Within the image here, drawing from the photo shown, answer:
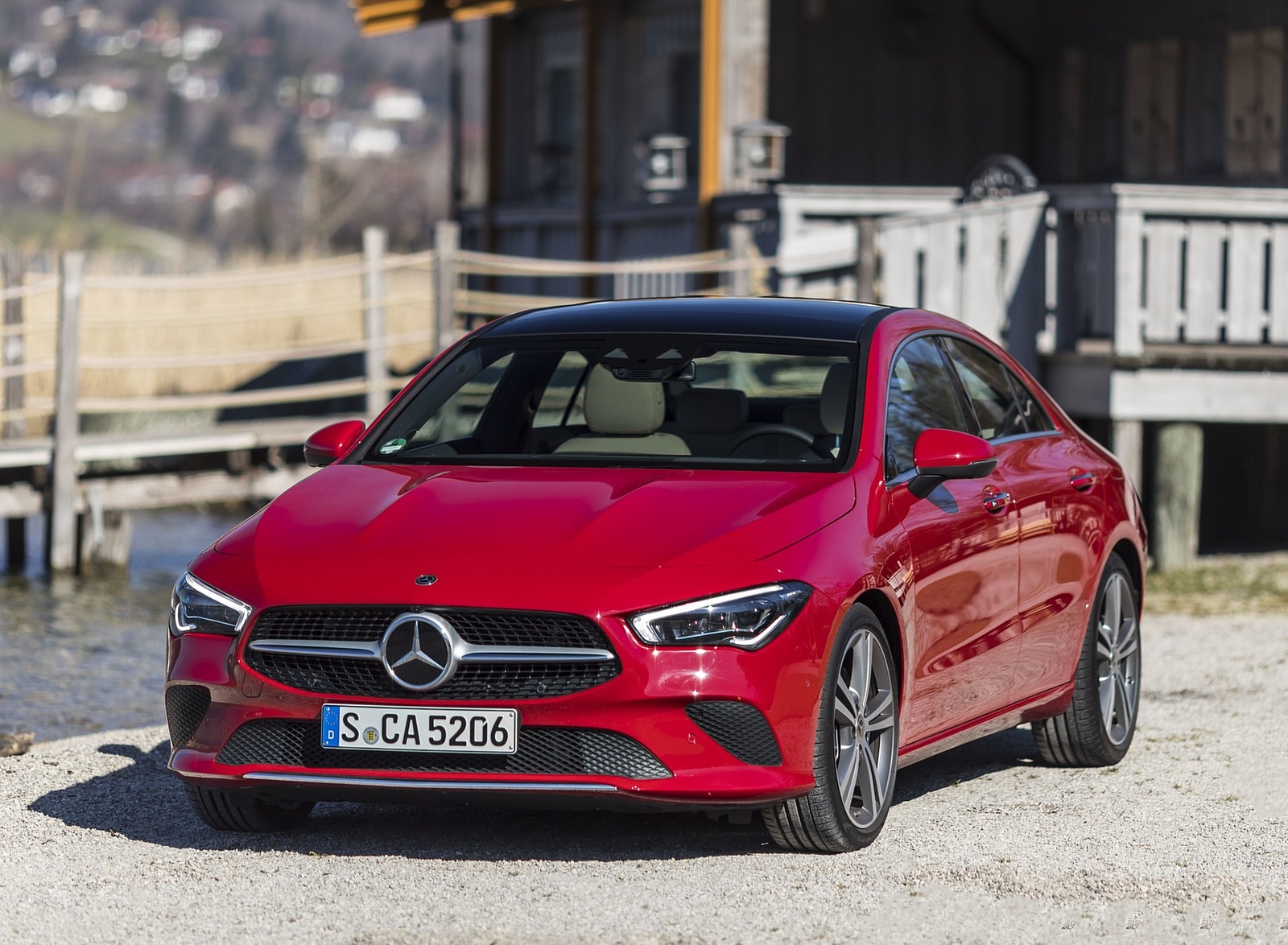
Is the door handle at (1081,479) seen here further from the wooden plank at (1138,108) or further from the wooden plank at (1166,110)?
the wooden plank at (1138,108)

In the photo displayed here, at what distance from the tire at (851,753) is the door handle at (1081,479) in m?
1.65

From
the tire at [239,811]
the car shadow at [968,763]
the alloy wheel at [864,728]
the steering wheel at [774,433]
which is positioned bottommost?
the car shadow at [968,763]

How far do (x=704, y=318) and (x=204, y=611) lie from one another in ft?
6.49

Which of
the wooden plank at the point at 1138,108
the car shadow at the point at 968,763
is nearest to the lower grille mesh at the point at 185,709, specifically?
the car shadow at the point at 968,763

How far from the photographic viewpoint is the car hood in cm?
608

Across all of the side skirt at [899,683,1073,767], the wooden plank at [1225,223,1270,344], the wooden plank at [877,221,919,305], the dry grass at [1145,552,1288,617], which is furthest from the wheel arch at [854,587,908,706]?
the wooden plank at [877,221,919,305]

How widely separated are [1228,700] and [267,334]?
17.0 m

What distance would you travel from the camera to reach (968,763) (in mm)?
8359

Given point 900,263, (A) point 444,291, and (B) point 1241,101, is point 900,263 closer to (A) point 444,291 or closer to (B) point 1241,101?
(A) point 444,291

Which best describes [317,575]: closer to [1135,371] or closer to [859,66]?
[1135,371]

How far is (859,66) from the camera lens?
2297 cm

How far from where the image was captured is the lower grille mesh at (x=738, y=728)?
19.5ft

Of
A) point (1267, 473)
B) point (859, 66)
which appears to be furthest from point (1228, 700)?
point (859, 66)

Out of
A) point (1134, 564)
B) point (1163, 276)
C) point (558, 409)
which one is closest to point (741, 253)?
point (1163, 276)
